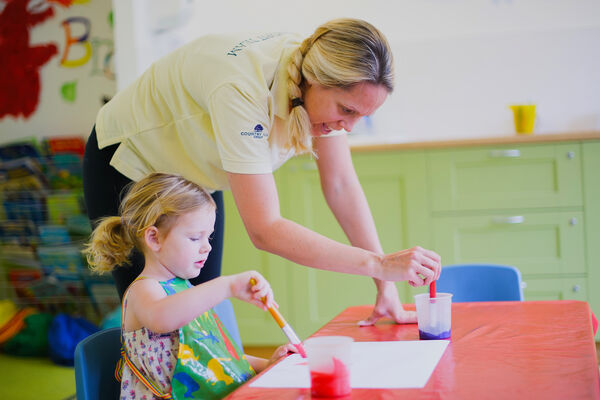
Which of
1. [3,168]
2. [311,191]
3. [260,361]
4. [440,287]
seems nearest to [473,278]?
[440,287]

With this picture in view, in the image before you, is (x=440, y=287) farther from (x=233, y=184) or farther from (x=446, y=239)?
(x=446, y=239)

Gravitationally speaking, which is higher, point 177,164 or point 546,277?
point 177,164

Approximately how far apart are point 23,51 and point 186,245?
3.04 m

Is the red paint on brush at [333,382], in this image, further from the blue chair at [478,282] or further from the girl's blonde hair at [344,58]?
the blue chair at [478,282]

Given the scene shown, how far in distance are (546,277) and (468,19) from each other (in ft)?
4.64

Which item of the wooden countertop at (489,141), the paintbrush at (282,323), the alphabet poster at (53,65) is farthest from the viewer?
the alphabet poster at (53,65)

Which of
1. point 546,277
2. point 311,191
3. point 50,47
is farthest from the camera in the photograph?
point 50,47

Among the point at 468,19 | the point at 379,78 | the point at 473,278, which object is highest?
the point at 468,19

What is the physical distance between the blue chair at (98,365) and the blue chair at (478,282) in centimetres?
97

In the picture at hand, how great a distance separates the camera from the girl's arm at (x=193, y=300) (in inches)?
39.8

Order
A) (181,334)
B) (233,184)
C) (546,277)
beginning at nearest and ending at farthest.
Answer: (181,334), (233,184), (546,277)

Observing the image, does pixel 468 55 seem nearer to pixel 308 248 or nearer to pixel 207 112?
pixel 207 112

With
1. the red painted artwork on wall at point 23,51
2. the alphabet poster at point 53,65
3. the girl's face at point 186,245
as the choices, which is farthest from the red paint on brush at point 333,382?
the red painted artwork on wall at point 23,51

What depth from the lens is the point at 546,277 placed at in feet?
9.41
